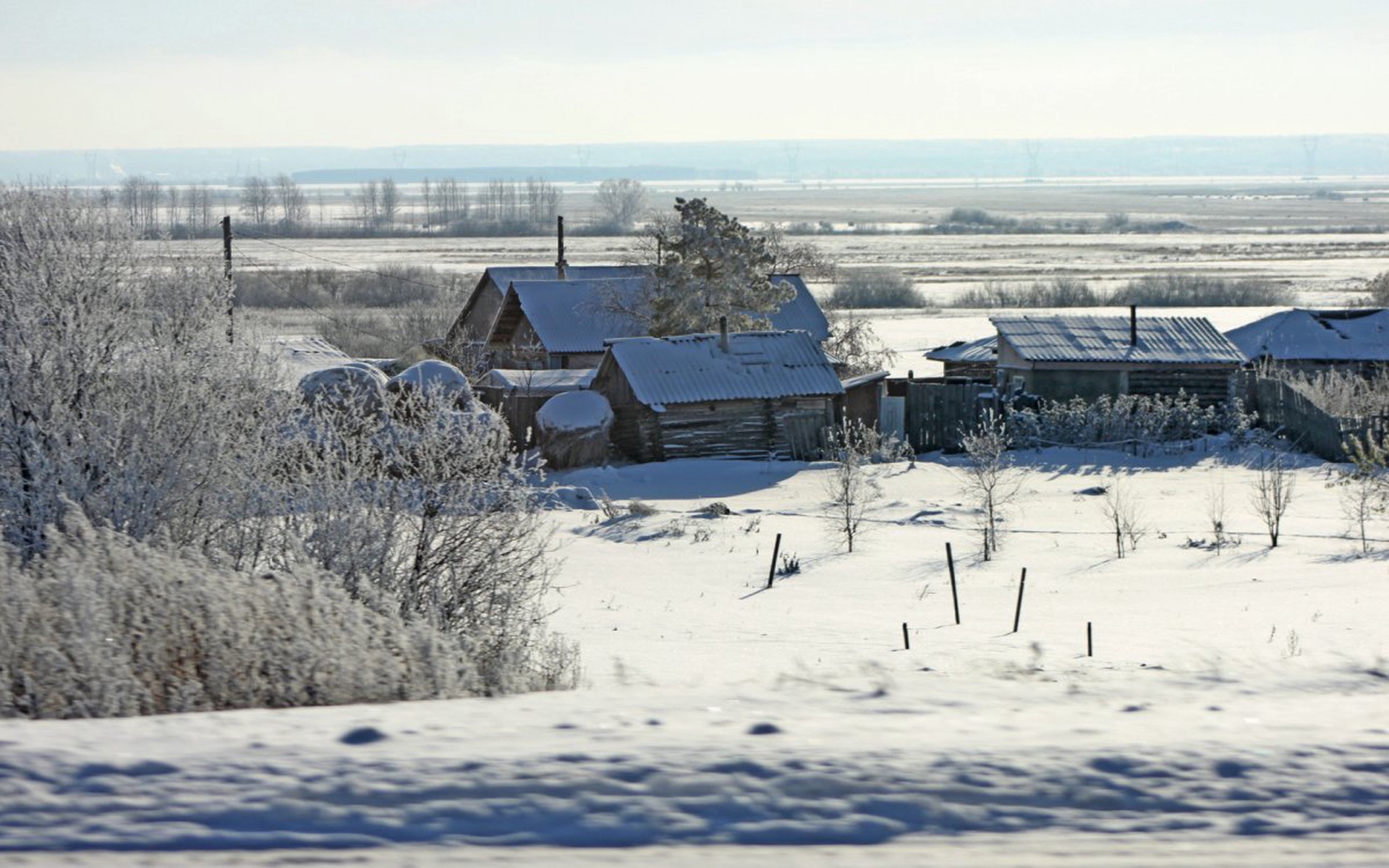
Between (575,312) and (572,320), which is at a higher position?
(575,312)

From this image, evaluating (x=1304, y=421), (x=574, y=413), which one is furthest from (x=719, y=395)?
(x=1304, y=421)

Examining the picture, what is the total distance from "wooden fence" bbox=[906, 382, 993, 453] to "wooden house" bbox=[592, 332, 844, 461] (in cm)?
250

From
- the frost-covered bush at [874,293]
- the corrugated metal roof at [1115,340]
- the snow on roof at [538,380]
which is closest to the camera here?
the snow on roof at [538,380]

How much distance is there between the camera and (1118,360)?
35750mm

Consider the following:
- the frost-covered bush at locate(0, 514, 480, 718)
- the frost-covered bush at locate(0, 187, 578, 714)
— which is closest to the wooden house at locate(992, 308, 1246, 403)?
the frost-covered bush at locate(0, 187, 578, 714)

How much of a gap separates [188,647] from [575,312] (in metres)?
34.1

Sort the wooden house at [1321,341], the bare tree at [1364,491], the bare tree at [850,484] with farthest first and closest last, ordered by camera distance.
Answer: the wooden house at [1321,341] < the bare tree at [850,484] < the bare tree at [1364,491]

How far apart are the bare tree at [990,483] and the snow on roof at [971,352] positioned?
8137mm

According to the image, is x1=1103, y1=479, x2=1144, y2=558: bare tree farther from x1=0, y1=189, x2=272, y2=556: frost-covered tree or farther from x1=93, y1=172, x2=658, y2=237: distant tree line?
x1=93, y1=172, x2=658, y2=237: distant tree line

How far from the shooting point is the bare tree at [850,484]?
23.4 m

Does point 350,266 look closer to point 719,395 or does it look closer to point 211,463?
point 719,395

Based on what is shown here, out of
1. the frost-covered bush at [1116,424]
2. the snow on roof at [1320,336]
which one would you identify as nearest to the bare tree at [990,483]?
the frost-covered bush at [1116,424]

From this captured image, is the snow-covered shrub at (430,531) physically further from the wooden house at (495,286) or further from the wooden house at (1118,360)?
the wooden house at (495,286)

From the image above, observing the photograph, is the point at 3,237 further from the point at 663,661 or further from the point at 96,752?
the point at 96,752
